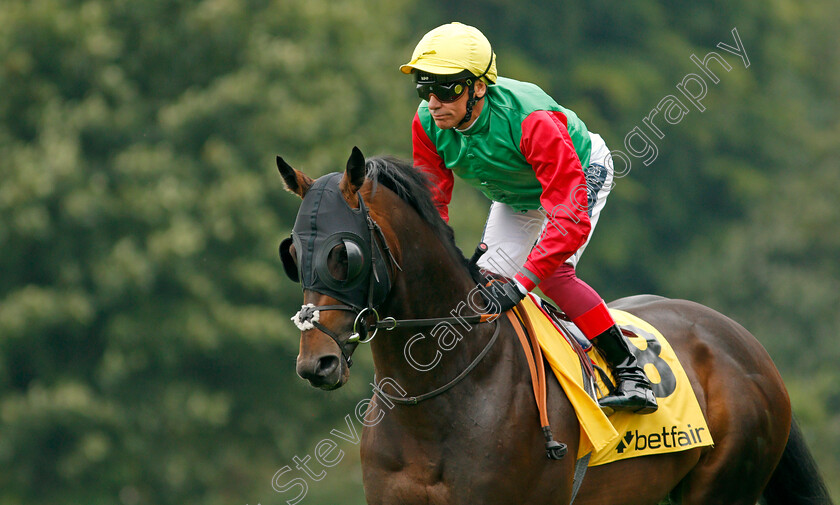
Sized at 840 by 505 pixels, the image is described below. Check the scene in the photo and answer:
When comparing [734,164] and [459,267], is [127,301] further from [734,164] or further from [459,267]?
[734,164]

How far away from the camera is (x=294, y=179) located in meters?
4.01

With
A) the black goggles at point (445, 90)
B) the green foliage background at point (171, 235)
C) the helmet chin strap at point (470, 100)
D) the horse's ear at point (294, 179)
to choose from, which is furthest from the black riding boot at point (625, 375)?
the green foliage background at point (171, 235)

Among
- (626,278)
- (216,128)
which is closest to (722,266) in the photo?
(626,278)

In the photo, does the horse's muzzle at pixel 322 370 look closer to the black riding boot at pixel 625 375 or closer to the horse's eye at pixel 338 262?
the horse's eye at pixel 338 262

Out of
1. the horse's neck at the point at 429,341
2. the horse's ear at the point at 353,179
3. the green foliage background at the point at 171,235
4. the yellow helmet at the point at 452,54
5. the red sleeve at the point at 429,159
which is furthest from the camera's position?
the green foliage background at the point at 171,235

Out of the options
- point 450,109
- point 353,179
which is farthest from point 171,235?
point 353,179

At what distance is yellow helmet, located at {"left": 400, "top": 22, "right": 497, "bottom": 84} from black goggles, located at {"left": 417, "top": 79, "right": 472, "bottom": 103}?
0.24 feet

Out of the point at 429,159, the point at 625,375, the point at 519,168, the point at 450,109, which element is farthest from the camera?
the point at 429,159

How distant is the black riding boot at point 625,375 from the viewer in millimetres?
4746

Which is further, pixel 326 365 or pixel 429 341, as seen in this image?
pixel 429 341

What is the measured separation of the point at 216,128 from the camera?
54.5ft

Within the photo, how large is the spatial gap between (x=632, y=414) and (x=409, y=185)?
5.45 feet

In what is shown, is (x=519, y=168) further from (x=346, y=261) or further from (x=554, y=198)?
(x=346, y=261)

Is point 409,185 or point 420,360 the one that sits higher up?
point 409,185
